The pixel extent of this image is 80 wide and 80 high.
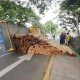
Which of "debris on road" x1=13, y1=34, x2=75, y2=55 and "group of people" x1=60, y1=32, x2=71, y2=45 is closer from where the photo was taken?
"debris on road" x1=13, y1=34, x2=75, y2=55

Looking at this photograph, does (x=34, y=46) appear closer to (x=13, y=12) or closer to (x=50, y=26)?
(x=13, y=12)

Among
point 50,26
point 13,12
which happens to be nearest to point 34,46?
point 13,12

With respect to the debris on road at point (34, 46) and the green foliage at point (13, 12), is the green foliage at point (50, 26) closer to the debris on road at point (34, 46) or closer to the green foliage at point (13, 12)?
the green foliage at point (13, 12)

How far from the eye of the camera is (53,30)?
11331 centimetres

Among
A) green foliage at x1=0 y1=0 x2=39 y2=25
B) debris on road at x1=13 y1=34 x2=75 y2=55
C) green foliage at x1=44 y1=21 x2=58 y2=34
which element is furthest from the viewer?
green foliage at x1=44 y1=21 x2=58 y2=34

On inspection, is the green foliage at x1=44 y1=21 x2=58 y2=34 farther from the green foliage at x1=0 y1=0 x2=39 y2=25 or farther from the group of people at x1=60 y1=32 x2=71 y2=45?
the group of people at x1=60 y1=32 x2=71 y2=45

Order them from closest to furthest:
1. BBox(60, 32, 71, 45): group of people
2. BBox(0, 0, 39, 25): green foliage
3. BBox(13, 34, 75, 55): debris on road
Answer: BBox(13, 34, 75, 55): debris on road → BBox(0, 0, 39, 25): green foliage → BBox(60, 32, 71, 45): group of people

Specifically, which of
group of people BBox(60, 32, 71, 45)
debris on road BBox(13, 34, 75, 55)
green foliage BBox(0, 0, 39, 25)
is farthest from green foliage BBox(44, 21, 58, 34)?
debris on road BBox(13, 34, 75, 55)

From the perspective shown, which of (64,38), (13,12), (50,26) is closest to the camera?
(64,38)

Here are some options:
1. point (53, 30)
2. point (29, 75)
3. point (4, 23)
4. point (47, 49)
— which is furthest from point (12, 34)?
point (53, 30)

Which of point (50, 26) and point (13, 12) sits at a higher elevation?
A: point (13, 12)

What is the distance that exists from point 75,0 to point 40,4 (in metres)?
5.77

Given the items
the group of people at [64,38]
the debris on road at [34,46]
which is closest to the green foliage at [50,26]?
the group of people at [64,38]

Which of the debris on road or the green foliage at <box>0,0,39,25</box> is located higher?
the green foliage at <box>0,0,39,25</box>
